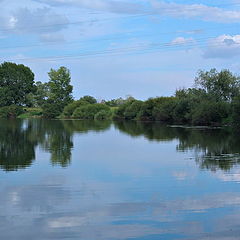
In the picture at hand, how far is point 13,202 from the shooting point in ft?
39.3

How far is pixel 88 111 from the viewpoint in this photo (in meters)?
95.0

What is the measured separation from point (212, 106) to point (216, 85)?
6741 millimetres

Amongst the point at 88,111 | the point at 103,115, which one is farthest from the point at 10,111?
the point at 103,115

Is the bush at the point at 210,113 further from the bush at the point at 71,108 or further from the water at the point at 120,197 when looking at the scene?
the bush at the point at 71,108

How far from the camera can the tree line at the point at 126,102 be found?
57875 mm

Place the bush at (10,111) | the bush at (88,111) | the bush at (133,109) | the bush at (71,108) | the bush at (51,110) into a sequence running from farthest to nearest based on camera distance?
the bush at (10,111)
the bush at (51,110)
the bush at (71,108)
the bush at (88,111)
the bush at (133,109)

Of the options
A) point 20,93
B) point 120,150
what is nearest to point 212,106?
point 120,150

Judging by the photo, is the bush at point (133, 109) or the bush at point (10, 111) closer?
the bush at point (133, 109)

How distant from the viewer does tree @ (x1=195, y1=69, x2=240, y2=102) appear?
6081 centimetres

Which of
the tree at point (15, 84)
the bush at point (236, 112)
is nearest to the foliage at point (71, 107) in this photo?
the tree at point (15, 84)

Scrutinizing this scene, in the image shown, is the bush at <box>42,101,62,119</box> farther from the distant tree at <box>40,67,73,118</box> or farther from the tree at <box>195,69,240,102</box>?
the tree at <box>195,69,240,102</box>

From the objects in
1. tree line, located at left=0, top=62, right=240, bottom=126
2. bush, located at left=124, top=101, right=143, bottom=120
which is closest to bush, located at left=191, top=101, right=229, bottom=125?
tree line, located at left=0, top=62, right=240, bottom=126

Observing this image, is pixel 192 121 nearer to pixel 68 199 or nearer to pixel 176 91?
A: pixel 176 91

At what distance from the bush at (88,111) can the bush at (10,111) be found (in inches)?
587
